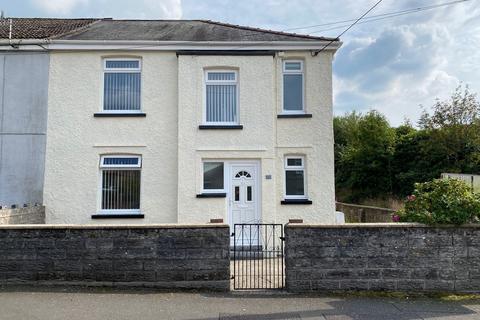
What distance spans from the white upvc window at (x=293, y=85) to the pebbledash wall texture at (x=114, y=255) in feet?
21.2

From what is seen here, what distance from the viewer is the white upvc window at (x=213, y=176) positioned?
41.2 ft

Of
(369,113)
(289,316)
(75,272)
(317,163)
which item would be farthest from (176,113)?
(369,113)

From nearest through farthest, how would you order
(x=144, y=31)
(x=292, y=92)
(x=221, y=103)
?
(x=221, y=103), (x=292, y=92), (x=144, y=31)

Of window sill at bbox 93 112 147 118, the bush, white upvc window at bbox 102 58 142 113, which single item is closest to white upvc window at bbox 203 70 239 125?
window sill at bbox 93 112 147 118

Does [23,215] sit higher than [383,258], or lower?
higher

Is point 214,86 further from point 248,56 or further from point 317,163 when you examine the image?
point 317,163

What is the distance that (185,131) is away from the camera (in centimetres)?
1250

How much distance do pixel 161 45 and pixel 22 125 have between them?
4.68 m

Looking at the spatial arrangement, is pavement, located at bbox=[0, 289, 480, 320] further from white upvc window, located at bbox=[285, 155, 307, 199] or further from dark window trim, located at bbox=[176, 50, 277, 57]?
dark window trim, located at bbox=[176, 50, 277, 57]

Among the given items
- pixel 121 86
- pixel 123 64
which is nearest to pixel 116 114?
pixel 121 86

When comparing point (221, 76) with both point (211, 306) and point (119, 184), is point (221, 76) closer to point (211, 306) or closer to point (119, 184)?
point (119, 184)

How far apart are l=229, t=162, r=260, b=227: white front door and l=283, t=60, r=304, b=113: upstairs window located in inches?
86.2

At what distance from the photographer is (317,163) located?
12711 mm

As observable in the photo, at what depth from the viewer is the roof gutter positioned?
1261 cm
